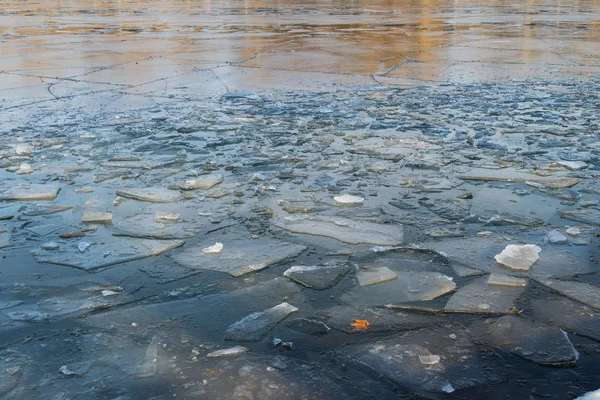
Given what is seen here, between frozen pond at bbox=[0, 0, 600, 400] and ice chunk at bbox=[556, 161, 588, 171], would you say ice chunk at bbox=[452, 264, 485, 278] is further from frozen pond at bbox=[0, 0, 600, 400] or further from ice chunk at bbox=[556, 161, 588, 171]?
ice chunk at bbox=[556, 161, 588, 171]

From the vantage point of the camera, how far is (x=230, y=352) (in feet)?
7.39

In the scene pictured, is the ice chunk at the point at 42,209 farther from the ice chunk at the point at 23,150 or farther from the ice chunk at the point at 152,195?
the ice chunk at the point at 23,150

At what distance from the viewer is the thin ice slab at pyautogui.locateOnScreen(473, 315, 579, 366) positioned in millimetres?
2199

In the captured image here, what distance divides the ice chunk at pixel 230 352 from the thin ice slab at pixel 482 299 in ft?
2.65

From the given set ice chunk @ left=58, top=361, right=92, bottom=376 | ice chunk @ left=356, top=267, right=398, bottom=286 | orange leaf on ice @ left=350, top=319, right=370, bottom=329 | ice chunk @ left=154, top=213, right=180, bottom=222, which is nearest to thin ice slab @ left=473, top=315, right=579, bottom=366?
orange leaf on ice @ left=350, top=319, right=370, bottom=329

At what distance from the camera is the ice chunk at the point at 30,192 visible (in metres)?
3.83

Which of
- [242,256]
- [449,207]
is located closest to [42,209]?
[242,256]

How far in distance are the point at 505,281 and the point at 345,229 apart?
89 cm

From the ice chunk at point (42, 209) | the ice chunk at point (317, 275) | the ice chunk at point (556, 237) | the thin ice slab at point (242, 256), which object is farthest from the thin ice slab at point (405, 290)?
the ice chunk at point (42, 209)

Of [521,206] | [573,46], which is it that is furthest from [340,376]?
[573,46]

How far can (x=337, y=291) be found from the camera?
106 inches

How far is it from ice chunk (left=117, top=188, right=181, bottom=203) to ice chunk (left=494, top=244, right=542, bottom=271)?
185 cm

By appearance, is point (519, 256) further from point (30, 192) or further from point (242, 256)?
point (30, 192)

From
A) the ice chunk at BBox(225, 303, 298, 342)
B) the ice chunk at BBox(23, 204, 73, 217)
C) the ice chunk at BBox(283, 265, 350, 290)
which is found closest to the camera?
the ice chunk at BBox(225, 303, 298, 342)
